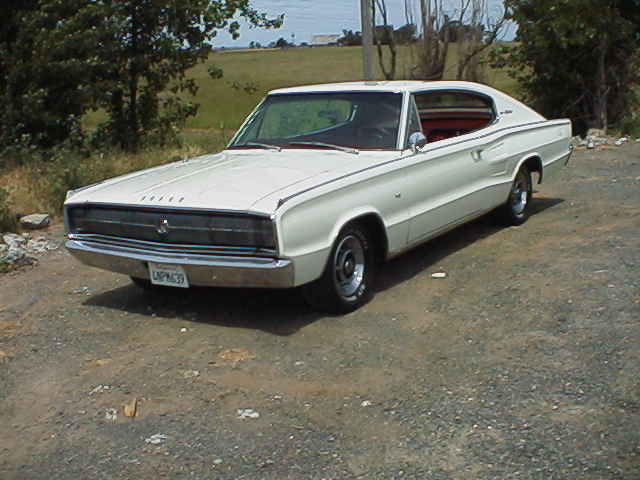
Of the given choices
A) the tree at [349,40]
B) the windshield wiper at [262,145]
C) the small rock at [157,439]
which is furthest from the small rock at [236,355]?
the tree at [349,40]

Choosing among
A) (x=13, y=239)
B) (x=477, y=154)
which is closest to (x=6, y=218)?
(x=13, y=239)

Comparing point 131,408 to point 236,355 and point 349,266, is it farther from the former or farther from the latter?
point 349,266

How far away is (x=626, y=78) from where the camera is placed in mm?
16953

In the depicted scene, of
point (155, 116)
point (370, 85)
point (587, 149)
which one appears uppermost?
point (370, 85)

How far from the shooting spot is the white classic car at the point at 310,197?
5.24 m

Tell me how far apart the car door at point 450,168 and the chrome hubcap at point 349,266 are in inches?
23.8

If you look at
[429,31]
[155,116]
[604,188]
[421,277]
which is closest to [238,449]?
[421,277]

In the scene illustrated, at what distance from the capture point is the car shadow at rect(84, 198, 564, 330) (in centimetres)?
574

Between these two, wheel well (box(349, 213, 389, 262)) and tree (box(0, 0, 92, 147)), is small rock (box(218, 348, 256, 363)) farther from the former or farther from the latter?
tree (box(0, 0, 92, 147))

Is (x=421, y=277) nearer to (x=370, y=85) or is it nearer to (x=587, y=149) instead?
(x=370, y=85)

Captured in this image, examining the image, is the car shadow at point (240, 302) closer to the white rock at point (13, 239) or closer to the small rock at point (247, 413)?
the small rock at point (247, 413)

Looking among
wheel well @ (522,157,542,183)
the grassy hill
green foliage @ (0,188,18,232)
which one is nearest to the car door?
wheel well @ (522,157,542,183)

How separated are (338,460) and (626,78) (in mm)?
15081

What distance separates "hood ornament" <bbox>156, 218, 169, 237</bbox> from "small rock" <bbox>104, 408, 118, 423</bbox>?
1388mm
